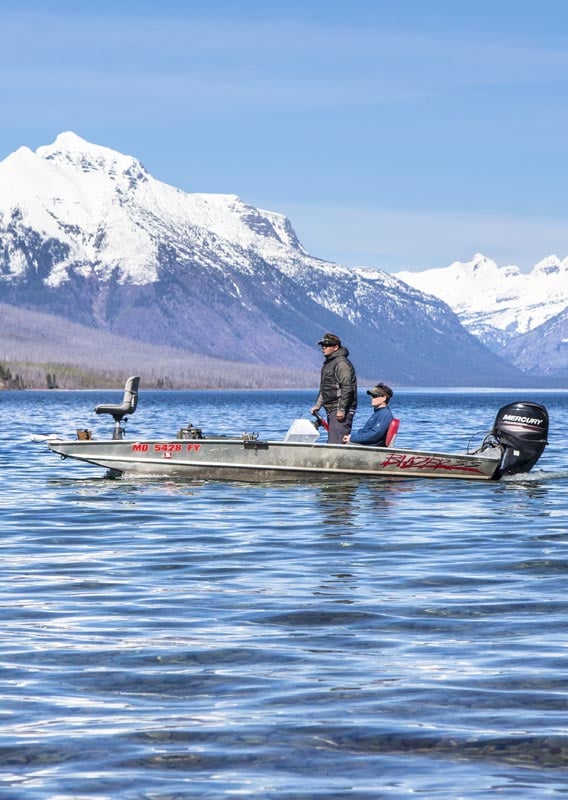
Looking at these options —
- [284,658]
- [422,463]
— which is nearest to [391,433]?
[422,463]

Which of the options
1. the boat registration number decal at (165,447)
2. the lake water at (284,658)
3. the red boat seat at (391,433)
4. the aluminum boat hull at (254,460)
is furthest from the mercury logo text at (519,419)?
the boat registration number decal at (165,447)

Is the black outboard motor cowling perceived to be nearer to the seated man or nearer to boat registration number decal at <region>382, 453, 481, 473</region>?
boat registration number decal at <region>382, 453, 481, 473</region>

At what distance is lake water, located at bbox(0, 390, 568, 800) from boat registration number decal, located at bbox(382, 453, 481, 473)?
5104 millimetres

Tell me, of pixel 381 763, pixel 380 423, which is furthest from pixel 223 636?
pixel 380 423

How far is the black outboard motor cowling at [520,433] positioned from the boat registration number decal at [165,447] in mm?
6301

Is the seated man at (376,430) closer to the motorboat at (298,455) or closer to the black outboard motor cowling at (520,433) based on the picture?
the motorboat at (298,455)

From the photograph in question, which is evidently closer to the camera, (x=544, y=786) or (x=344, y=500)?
(x=544, y=786)

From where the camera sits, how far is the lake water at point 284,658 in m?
9.34

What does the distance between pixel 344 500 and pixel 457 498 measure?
2.45m

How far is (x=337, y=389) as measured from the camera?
95.2 feet

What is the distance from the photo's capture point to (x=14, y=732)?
10172 millimetres

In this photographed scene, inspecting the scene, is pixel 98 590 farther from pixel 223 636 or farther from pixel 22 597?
pixel 223 636

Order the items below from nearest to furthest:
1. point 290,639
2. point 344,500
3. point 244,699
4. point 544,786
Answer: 1. point 544,786
2. point 244,699
3. point 290,639
4. point 344,500

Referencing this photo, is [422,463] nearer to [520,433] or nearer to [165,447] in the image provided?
[520,433]
